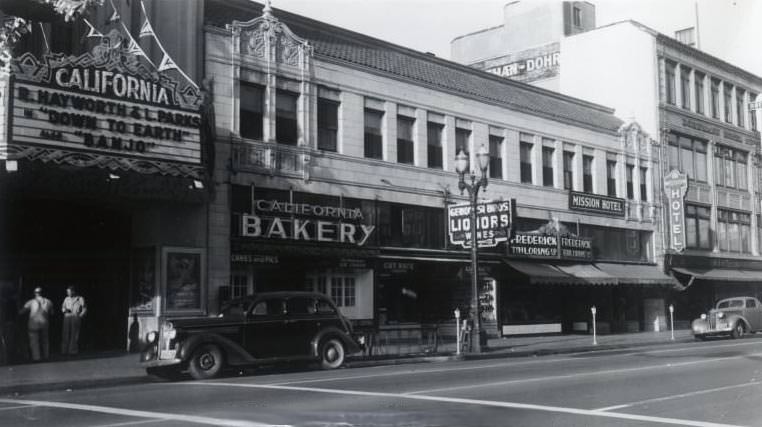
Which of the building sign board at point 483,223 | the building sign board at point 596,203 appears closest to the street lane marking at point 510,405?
the building sign board at point 483,223

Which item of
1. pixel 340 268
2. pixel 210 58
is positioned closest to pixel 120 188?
pixel 210 58

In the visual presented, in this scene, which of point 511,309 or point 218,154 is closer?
point 218,154

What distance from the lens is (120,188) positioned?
19.1 meters

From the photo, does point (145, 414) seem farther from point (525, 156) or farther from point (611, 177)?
point (611, 177)

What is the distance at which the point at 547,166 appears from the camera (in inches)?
1388

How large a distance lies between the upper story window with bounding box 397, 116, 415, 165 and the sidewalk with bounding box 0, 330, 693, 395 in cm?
677

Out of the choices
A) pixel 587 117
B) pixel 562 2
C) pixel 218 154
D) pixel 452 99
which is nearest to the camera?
pixel 218 154

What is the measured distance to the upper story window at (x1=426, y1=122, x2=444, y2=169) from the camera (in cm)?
A: 3033

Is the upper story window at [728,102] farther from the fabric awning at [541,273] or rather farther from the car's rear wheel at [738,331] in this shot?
the fabric awning at [541,273]

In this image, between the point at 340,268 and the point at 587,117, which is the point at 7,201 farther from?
the point at 587,117

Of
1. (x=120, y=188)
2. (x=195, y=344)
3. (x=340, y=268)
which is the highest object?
(x=120, y=188)

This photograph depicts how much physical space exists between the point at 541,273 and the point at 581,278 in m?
2.44

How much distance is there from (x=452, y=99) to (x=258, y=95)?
8.83 meters

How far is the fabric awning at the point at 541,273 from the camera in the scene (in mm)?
30984
